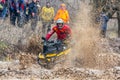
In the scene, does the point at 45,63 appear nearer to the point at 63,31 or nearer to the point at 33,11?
the point at 63,31

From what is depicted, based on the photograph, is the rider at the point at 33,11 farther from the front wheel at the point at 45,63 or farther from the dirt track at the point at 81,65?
the front wheel at the point at 45,63

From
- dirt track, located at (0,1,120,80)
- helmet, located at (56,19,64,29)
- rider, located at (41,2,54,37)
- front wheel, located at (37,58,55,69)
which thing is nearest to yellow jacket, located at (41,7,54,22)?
rider, located at (41,2,54,37)

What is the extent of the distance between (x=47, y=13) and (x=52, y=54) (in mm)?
5472

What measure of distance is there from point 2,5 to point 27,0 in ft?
4.77

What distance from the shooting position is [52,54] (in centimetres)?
1290

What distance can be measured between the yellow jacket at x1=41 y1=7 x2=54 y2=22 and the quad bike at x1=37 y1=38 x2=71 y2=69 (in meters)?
4.94

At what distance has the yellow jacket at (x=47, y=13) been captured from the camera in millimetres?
18016

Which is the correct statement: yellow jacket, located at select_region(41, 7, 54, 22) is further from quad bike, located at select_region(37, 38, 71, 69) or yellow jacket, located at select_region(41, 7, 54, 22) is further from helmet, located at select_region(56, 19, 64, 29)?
quad bike, located at select_region(37, 38, 71, 69)

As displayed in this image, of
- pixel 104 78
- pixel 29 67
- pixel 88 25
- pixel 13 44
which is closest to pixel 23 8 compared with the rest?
pixel 13 44

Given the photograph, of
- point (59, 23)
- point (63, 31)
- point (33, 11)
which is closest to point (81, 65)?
point (63, 31)

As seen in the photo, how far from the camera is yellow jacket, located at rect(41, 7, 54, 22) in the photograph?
18.0 meters

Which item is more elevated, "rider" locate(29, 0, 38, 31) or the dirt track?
"rider" locate(29, 0, 38, 31)

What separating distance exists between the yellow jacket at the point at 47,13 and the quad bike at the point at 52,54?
4.94m

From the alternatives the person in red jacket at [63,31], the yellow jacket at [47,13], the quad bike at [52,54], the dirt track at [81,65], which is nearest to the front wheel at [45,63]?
the quad bike at [52,54]
